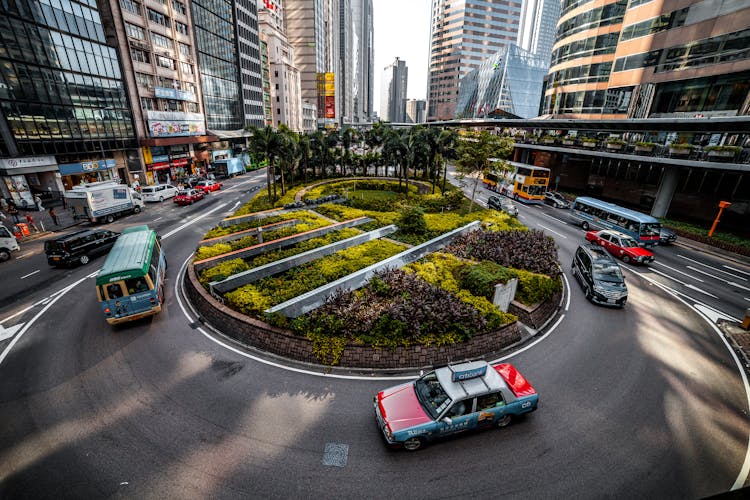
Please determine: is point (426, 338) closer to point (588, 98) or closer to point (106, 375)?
point (106, 375)

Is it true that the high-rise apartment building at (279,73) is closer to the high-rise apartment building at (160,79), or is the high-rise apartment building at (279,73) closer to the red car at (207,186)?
the high-rise apartment building at (160,79)

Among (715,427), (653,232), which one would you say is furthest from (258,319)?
(653,232)

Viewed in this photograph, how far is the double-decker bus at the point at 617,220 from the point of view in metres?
26.4

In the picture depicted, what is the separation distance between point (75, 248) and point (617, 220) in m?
43.2

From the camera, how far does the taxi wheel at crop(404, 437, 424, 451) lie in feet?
30.4

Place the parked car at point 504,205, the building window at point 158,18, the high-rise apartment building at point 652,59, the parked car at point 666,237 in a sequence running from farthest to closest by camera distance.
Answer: the building window at point 158,18 → the parked car at point 504,205 → the high-rise apartment building at point 652,59 → the parked car at point 666,237

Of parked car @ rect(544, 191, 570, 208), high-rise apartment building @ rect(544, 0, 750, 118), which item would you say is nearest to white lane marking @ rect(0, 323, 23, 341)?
parked car @ rect(544, 191, 570, 208)

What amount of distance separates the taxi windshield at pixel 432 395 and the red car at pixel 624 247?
22791 mm

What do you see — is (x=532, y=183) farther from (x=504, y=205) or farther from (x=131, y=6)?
(x=131, y=6)

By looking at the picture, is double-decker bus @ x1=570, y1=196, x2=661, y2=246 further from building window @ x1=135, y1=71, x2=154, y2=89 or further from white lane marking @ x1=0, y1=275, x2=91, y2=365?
building window @ x1=135, y1=71, x2=154, y2=89

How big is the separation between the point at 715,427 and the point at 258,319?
57.1 feet

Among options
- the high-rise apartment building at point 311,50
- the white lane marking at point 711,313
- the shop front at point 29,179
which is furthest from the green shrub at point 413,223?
the high-rise apartment building at point 311,50

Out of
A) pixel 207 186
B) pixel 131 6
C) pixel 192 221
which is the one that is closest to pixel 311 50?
pixel 131 6

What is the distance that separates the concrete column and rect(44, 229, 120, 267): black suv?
53.1m
